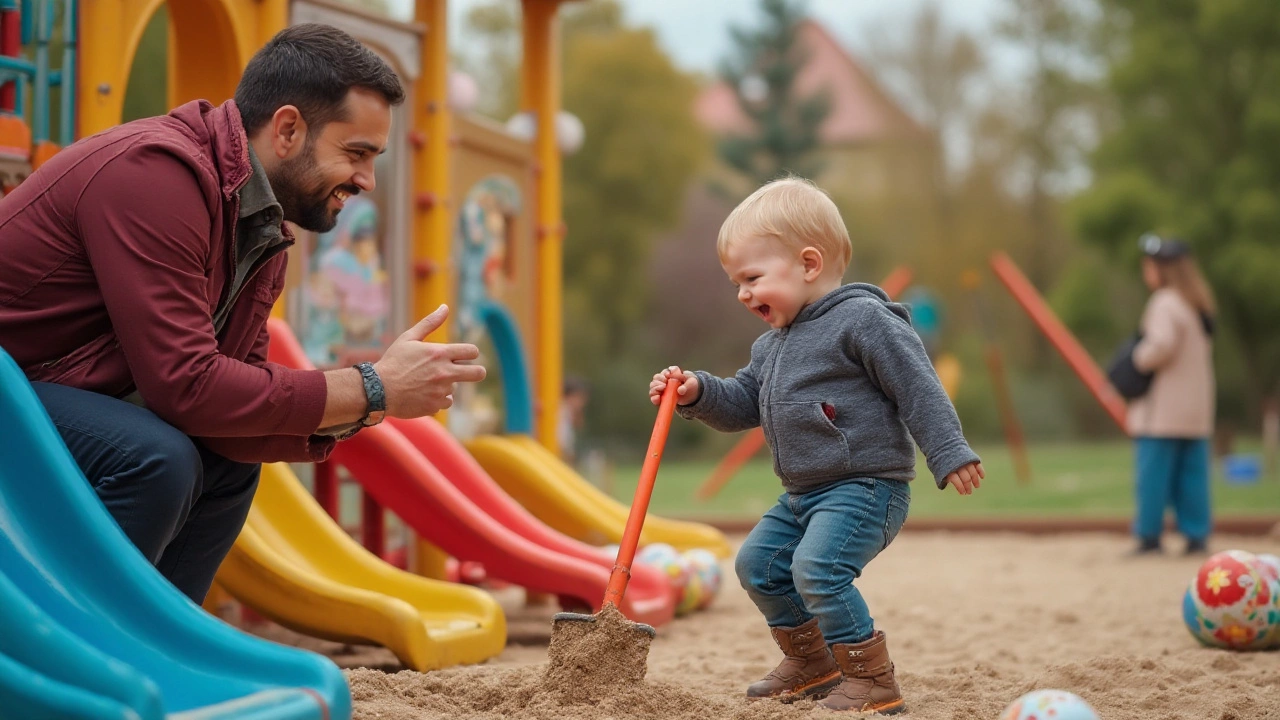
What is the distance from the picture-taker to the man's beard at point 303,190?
2748mm

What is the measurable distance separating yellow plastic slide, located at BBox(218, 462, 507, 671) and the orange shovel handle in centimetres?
81

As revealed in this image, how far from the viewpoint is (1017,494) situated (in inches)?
492

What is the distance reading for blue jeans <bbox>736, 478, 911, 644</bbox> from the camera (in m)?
3.03

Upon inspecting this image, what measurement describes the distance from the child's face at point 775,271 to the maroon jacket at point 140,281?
116 centimetres

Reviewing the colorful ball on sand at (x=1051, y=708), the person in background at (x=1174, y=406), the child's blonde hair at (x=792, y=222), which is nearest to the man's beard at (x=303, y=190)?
the child's blonde hair at (x=792, y=222)

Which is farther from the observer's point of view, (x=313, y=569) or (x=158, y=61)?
(x=158, y=61)

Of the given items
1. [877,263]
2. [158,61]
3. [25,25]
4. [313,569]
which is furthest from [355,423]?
[877,263]

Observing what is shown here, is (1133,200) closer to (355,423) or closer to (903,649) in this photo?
(903,649)

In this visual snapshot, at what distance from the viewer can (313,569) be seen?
3.96 meters

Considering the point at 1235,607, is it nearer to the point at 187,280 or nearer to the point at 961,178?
the point at 187,280

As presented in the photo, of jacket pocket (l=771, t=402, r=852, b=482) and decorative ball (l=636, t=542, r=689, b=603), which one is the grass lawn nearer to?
decorative ball (l=636, t=542, r=689, b=603)

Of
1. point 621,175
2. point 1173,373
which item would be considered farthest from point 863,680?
point 621,175

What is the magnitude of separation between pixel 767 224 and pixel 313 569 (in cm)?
174

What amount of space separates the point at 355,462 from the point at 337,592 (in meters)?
0.75
